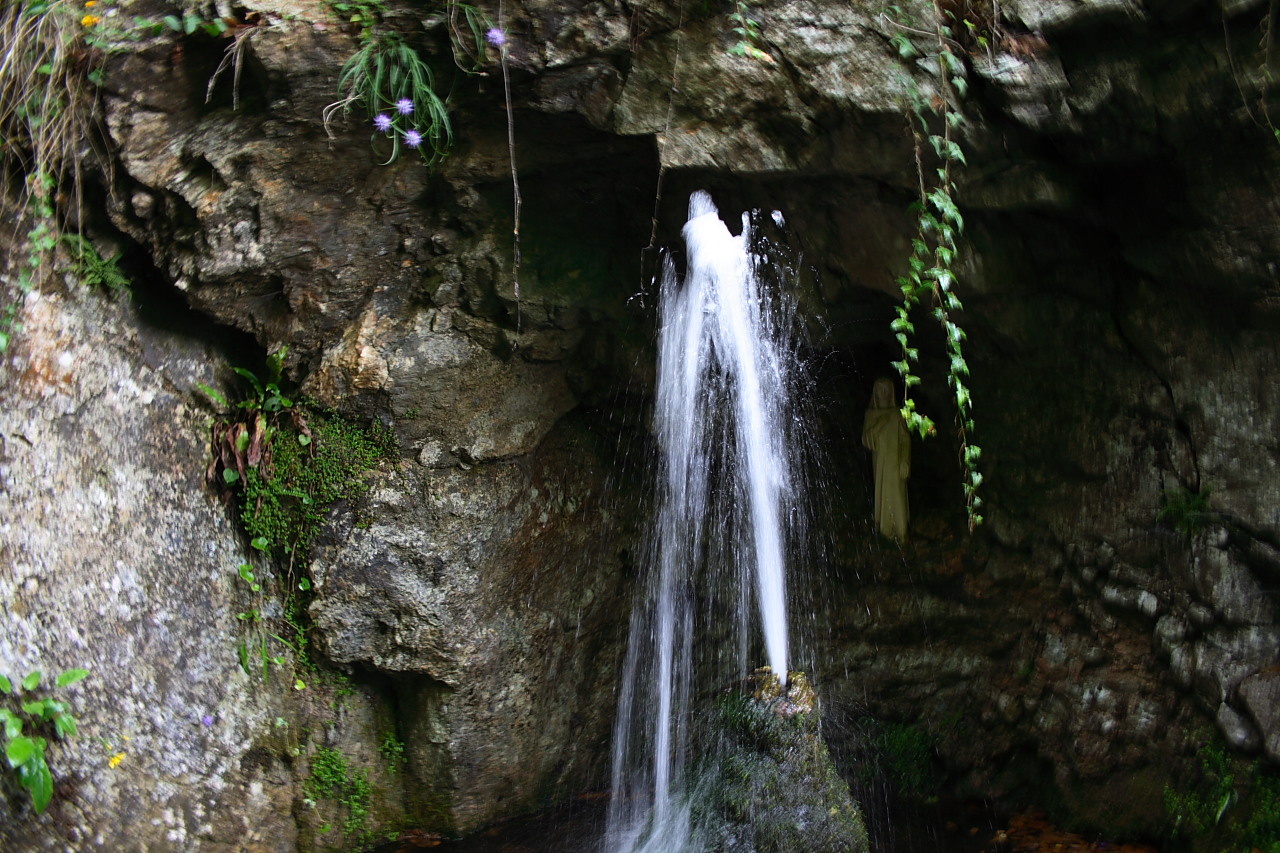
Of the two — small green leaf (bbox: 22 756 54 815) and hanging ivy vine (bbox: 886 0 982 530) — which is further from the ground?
hanging ivy vine (bbox: 886 0 982 530)

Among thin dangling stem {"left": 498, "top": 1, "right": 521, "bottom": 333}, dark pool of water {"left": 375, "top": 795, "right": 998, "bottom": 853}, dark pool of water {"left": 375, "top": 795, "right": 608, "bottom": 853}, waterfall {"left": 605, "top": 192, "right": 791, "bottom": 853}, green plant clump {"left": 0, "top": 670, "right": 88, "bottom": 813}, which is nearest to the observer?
green plant clump {"left": 0, "top": 670, "right": 88, "bottom": 813}

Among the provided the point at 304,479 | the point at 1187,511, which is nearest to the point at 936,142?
the point at 1187,511

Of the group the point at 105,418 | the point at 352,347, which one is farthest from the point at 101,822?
the point at 352,347

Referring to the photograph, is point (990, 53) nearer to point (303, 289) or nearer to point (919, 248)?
point (919, 248)

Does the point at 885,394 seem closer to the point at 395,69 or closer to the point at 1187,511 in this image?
the point at 1187,511

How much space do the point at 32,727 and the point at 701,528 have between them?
321 cm

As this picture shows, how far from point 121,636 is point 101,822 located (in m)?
0.72

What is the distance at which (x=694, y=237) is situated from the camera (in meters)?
4.32

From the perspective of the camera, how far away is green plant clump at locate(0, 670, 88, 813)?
3.37 meters

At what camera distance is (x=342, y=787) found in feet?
14.1

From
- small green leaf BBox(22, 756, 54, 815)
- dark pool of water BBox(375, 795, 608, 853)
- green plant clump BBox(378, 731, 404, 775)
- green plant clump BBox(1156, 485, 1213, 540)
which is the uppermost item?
green plant clump BBox(1156, 485, 1213, 540)

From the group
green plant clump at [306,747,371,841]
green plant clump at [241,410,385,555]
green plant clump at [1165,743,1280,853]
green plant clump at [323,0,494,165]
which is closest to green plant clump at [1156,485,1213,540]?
green plant clump at [1165,743,1280,853]

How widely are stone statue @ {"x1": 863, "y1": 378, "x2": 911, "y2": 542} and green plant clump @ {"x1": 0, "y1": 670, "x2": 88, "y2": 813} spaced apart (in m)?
3.72

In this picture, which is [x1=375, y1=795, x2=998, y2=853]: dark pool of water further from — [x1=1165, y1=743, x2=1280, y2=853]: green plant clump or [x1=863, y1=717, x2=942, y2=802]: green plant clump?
[x1=1165, y1=743, x2=1280, y2=853]: green plant clump
